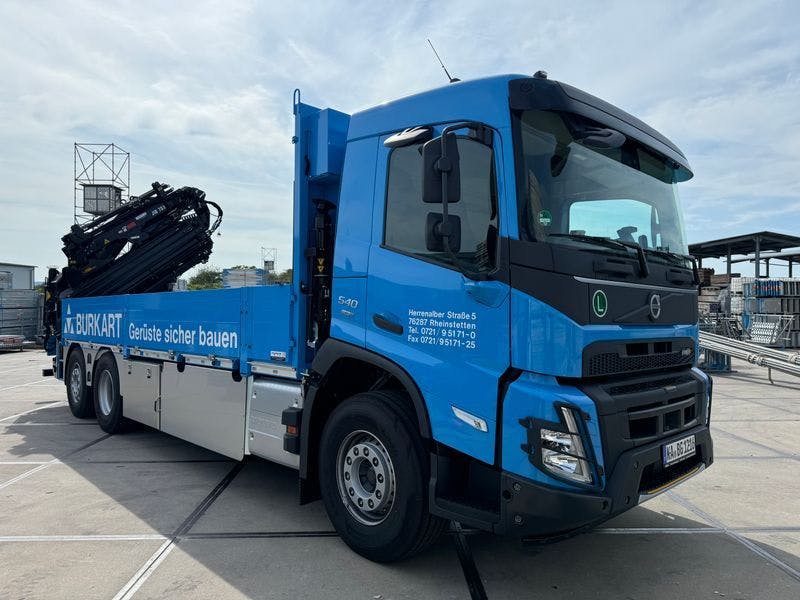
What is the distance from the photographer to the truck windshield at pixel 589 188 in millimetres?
3105

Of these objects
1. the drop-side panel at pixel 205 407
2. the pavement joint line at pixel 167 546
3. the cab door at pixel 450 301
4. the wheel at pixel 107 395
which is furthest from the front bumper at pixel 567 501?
the wheel at pixel 107 395

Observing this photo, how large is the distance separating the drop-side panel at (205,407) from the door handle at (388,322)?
6.19 feet

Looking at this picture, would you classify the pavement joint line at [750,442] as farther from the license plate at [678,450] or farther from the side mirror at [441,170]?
the side mirror at [441,170]

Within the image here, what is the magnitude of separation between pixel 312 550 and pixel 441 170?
105 inches

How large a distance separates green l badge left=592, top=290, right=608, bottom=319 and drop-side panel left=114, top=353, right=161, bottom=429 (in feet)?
16.9

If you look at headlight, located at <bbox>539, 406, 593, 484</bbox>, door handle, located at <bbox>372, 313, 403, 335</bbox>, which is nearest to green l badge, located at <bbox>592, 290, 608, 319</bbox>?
headlight, located at <bbox>539, 406, 593, 484</bbox>

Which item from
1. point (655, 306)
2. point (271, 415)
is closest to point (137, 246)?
point (271, 415)

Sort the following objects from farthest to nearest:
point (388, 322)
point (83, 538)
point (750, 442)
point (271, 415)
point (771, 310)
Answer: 1. point (771, 310)
2. point (750, 442)
3. point (271, 415)
4. point (83, 538)
5. point (388, 322)

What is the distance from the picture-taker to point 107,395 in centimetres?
772

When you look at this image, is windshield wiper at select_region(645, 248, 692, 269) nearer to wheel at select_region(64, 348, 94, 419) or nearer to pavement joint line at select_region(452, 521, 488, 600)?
pavement joint line at select_region(452, 521, 488, 600)

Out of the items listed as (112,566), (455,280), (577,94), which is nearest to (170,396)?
(112,566)

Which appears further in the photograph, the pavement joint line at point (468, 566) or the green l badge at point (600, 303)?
the pavement joint line at point (468, 566)

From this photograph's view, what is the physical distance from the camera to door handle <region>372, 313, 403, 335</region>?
358cm

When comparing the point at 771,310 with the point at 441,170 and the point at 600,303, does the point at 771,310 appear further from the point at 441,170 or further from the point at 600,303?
the point at 441,170
